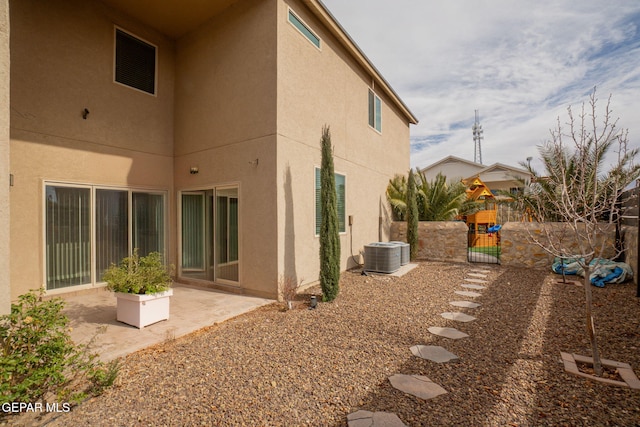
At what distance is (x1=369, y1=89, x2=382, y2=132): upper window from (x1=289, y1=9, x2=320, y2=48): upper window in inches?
157

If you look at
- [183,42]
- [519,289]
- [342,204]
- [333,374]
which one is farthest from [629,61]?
[183,42]

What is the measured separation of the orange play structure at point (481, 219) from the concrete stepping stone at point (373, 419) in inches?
568

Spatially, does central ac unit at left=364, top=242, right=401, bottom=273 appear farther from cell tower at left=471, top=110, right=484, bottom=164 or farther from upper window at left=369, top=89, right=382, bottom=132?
cell tower at left=471, top=110, right=484, bottom=164

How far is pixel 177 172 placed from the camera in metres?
8.63

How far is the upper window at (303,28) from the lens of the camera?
7.30 m

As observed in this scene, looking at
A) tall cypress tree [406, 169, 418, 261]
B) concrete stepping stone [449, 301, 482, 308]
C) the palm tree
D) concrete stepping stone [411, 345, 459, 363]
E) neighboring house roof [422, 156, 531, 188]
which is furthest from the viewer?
neighboring house roof [422, 156, 531, 188]

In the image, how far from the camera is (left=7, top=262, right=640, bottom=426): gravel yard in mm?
2775

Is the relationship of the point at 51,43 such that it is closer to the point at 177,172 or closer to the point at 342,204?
the point at 177,172

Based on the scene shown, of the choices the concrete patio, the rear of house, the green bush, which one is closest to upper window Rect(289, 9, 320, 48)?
the rear of house

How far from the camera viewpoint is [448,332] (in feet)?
15.8

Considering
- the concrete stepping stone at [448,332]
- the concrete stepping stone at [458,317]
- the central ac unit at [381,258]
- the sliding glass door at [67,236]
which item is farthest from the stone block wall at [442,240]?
the sliding glass door at [67,236]

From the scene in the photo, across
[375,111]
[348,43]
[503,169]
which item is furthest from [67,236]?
[503,169]

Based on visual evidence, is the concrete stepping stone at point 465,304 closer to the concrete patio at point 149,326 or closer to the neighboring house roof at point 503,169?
the concrete patio at point 149,326

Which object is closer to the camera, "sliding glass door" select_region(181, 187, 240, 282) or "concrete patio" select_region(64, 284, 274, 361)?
"concrete patio" select_region(64, 284, 274, 361)
